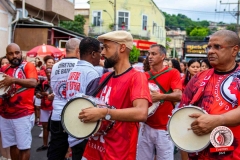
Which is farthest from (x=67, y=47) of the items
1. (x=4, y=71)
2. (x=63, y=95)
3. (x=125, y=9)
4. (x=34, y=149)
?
Answer: (x=125, y=9)

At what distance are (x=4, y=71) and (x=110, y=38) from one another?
354 centimetres

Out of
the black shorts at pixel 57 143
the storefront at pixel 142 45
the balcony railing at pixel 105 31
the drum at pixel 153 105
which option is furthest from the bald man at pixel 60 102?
the balcony railing at pixel 105 31

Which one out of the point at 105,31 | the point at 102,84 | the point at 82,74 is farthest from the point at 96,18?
the point at 102,84

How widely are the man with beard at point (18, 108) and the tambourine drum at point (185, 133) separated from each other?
3.35 metres

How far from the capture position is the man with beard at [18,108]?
20.6 feet

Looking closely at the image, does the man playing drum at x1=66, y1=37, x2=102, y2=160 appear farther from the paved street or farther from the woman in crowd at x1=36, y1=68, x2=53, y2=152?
the paved street

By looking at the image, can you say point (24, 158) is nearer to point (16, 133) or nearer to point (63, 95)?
point (16, 133)

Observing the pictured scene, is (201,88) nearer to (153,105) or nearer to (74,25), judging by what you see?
(153,105)

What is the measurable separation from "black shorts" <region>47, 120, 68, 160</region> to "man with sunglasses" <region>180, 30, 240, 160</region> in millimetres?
2358

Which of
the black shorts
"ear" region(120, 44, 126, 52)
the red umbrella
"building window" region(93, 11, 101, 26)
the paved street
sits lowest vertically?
the paved street

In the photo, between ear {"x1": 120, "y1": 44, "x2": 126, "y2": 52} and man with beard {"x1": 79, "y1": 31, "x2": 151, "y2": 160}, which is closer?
man with beard {"x1": 79, "y1": 31, "x2": 151, "y2": 160}

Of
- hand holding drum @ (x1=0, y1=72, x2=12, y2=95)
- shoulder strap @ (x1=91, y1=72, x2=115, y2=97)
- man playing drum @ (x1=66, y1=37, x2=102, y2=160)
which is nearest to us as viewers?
shoulder strap @ (x1=91, y1=72, x2=115, y2=97)

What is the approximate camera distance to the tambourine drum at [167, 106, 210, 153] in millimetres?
3297

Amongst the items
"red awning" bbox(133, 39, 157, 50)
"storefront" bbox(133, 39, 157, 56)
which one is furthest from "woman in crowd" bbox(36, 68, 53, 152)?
"storefront" bbox(133, 39, 157, 56)
